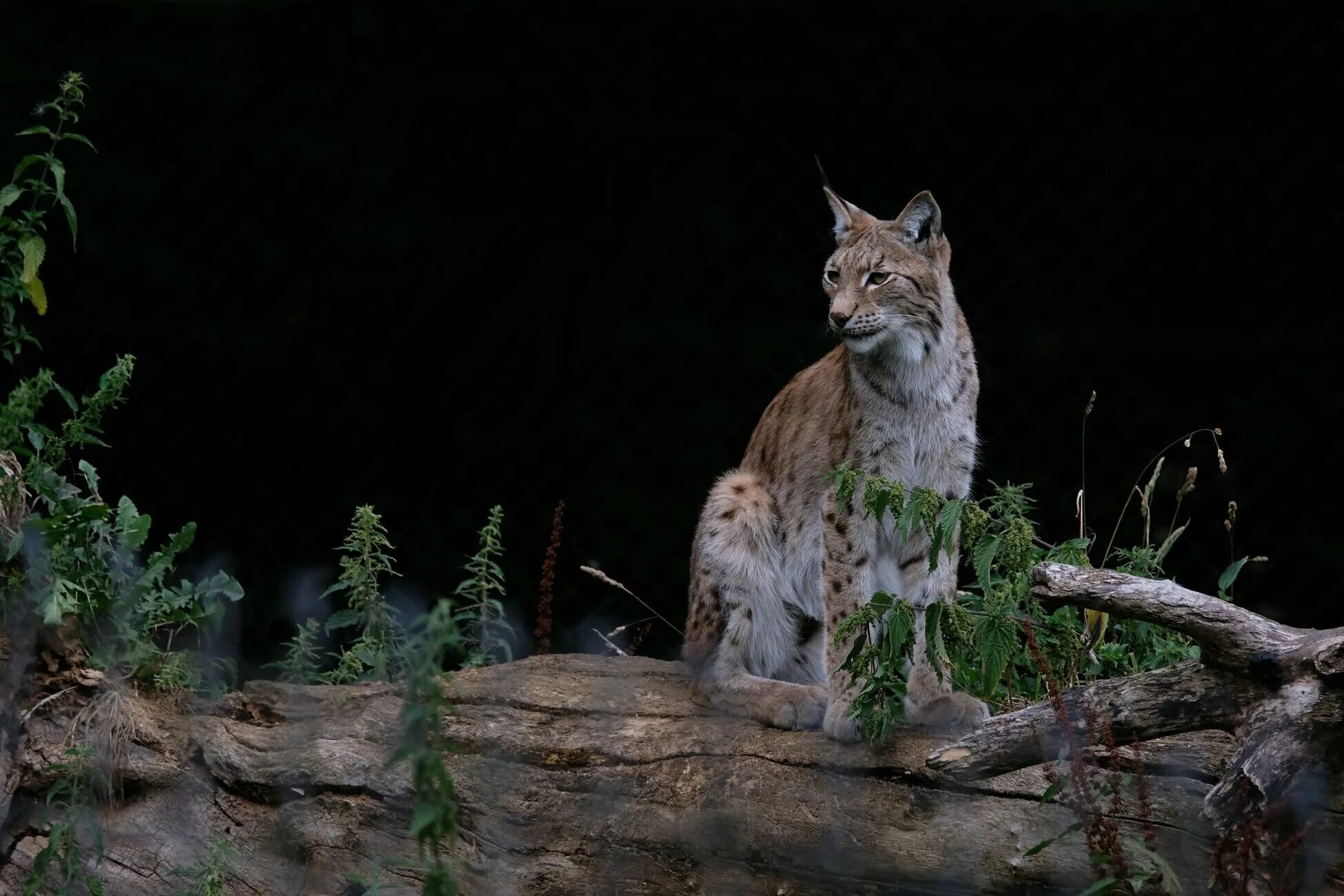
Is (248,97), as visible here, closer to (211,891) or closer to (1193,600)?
(211,891)

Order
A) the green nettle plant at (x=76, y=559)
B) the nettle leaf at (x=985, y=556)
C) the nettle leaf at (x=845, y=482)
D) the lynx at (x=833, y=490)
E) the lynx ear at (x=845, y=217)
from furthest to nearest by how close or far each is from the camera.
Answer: the lynx ear at (x=845, y=217) → the lynx at (x=833, y=490) → the green nettle plant at (x=76, y=559) → the nettle leaf at (x=845, y=482) → the nettle leaf at (x=985, y=556)

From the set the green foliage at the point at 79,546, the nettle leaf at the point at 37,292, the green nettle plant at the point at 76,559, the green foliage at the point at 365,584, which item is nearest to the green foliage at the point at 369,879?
the green foliage at the point at 365,584

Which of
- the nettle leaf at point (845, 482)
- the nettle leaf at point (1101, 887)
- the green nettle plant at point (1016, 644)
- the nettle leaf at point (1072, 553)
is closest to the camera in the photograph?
the nettle leaf at point (1101, 887)

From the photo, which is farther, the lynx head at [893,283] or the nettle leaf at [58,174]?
the lynx head at [893,283]

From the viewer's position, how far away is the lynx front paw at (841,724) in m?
3.35

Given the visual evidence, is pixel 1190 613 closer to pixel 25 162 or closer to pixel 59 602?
pixel 59 602

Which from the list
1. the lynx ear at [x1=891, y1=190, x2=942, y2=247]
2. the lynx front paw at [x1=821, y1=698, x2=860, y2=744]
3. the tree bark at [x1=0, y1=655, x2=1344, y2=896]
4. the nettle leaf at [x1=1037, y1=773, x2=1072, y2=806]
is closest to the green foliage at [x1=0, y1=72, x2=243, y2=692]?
the tree bark at [x1=0, y1=655, x2=1344, y2=896]

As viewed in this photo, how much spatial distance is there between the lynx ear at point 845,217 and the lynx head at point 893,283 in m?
0.02

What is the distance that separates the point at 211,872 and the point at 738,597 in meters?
1.58

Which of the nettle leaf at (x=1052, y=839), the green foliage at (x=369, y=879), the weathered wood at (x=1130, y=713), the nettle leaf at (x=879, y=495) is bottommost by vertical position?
the green foliage at (x=369, y=879)

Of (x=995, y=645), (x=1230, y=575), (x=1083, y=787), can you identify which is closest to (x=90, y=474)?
(x=995, y=645)

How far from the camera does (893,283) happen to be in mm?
3955

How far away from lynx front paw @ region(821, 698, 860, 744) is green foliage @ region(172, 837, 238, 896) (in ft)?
4.43

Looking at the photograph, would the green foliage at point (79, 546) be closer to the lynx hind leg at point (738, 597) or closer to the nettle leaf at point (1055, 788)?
the lynx hind leg at point (738, 597)
